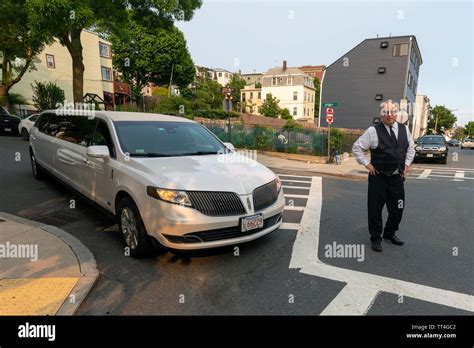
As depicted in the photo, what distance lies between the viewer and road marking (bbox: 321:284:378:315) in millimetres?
2857

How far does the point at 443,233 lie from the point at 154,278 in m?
4.66

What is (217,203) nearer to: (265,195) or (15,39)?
(265,195)

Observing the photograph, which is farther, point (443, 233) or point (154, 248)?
point (443, 233)

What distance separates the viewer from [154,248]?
3764 mm

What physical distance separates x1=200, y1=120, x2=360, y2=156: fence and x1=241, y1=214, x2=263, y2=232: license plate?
13.4 metres

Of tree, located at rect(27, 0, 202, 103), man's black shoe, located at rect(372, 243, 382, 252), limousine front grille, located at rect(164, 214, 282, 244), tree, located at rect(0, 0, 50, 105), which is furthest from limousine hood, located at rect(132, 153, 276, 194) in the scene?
tree, located at rect(0, 0, 50, 105)

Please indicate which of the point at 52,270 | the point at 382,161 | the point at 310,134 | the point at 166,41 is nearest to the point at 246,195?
the point at 382,161

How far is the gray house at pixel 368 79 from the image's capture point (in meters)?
32.3

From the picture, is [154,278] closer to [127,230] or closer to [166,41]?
[127,230]

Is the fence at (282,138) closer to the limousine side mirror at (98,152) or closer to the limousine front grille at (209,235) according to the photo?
the limousine front grille at (209,235)

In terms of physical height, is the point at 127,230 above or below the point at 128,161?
below
